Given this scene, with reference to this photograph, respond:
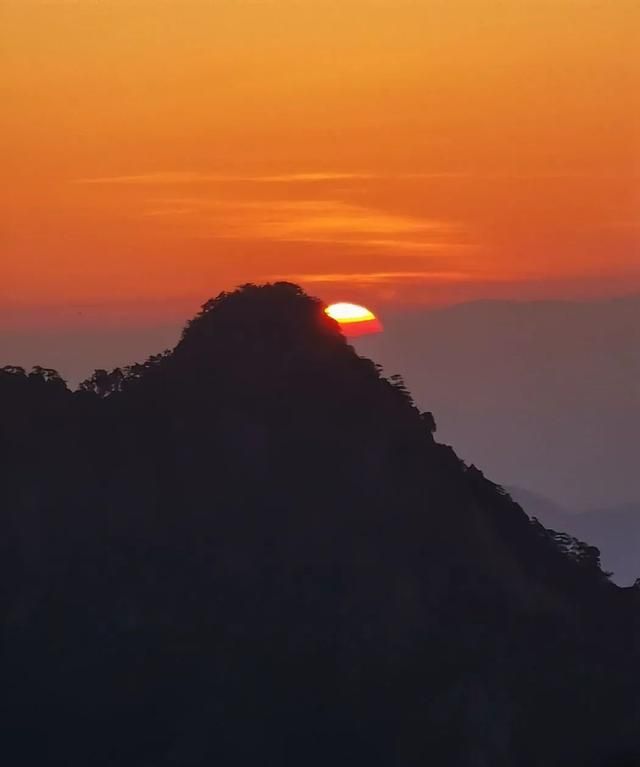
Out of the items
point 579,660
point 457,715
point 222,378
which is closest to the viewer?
point 457,715

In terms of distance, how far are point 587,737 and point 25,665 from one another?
14.8 m

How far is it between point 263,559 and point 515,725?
794cm

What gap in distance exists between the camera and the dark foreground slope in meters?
44.5

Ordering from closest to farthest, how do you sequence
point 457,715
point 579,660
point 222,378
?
point 457,715 → point 579,660 → point 222,378

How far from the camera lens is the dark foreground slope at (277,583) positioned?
146ft

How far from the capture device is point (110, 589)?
47031 mm

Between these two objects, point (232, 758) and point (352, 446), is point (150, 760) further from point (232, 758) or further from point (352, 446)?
point (352, 446)

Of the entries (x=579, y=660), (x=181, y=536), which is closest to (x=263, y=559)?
(x=181, y=536)

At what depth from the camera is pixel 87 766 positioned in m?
44.0

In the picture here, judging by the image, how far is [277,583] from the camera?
1827 inches

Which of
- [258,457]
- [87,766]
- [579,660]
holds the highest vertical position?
[258,457]

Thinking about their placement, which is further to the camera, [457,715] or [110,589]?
[110,589]

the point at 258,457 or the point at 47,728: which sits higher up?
the point at 258,457

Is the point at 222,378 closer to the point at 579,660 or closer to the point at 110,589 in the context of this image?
the point at 110,589
